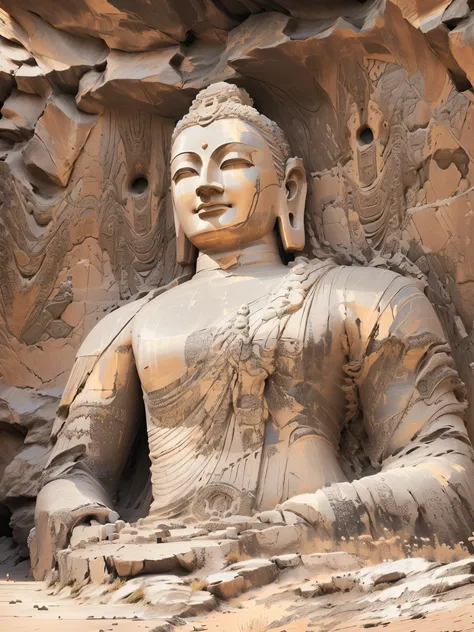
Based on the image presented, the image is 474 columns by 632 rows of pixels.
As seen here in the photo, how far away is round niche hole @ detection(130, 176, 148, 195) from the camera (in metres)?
7.14

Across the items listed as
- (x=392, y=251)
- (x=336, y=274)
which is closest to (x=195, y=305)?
(x=336, y=274)

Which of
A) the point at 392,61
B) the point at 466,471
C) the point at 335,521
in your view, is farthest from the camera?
the point at 392,61

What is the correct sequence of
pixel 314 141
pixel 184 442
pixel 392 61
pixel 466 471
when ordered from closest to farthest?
pixel 466 471
pixel 184 442
pixel 392 61
pixel 314 141

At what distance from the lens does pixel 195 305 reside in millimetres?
5883

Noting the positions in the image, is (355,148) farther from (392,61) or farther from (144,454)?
(144,454)

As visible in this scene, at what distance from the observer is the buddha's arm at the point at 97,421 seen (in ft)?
18.6

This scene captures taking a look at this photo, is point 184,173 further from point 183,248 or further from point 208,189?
point 183,248

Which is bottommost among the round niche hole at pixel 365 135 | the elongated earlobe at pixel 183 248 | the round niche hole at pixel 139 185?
the elongated earlobe at pixel 183 248

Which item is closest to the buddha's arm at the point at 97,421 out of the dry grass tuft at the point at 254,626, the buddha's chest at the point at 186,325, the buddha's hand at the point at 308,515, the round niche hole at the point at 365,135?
the buddha's chest at the point at 186,325

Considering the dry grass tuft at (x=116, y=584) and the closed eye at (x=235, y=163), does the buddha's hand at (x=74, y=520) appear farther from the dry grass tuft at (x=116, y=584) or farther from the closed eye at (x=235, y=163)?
the closed eye at (x=235, y=163)

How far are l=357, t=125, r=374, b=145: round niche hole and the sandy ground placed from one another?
310 centimetres

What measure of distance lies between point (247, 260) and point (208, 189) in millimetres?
451

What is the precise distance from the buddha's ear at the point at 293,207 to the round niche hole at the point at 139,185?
118 cm

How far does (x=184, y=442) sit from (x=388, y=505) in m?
1.23
